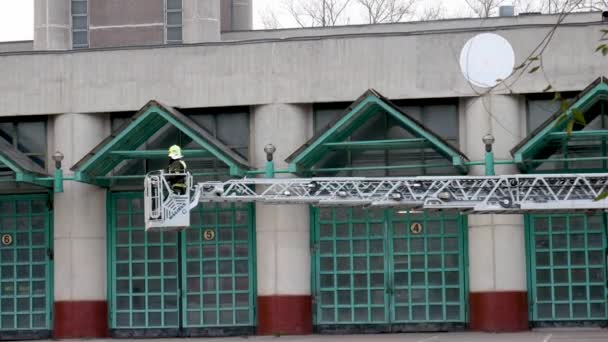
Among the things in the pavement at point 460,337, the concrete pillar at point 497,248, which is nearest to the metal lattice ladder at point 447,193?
the pavement at point 460,337

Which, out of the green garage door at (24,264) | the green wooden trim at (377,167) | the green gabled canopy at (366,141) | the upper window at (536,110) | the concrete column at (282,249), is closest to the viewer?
the green gabled canopy at (366,141)

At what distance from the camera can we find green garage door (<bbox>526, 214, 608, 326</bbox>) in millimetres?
27719

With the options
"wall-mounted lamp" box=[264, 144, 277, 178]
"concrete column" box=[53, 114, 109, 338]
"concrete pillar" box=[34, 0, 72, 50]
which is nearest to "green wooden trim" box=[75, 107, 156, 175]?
"concrete column" box=[53, 114, 109, 338]

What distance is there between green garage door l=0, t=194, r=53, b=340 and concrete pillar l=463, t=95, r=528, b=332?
9.66 meters

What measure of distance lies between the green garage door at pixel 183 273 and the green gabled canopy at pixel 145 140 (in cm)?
140

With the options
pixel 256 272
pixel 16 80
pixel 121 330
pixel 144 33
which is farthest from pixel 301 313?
pixel 144 33

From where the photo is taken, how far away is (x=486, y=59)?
27672 millimetres

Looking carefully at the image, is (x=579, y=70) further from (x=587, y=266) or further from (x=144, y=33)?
(x=144, y=33)

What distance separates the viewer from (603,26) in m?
27.0

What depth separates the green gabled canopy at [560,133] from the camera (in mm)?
26062

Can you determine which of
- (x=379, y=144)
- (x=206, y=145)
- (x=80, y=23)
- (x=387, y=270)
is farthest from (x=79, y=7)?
(x=387, y=270)

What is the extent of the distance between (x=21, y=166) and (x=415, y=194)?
29.5ft

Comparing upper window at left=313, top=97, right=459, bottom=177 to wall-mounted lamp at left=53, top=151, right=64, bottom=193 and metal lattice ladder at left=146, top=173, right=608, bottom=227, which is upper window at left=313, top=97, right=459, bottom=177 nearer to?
metal lattice ladder at left=146, top=173, right=608, bottom=227

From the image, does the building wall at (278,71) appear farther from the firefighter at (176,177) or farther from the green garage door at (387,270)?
the firefighter at (176,177)
